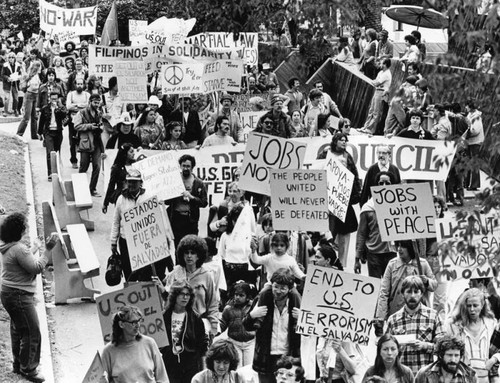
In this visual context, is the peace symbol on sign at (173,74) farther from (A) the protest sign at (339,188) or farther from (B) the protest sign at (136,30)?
(B) the protest sign at (136,30)

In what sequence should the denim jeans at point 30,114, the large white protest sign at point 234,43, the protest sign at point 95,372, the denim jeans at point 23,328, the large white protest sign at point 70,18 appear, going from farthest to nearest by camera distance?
the large white protest sign at point 70,18 < the denim jeans at point 30,114 < the large white protest sign at point 234,43 < the denim jeans at point 23,328 < the protest sign at point 95,372

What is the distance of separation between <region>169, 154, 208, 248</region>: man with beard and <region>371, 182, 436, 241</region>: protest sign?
109 inches

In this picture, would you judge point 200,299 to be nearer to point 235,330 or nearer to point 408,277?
point 235,330

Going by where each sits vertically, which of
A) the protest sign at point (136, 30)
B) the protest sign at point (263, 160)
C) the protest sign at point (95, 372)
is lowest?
the protest sign at point (136, 30)

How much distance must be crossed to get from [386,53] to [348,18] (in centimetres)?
1534

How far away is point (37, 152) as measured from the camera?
2494 centimetres

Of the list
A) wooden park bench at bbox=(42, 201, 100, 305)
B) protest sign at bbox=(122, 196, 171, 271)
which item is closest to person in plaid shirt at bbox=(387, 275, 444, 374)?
protest sign at bbox=(122, 196, 171, 271)

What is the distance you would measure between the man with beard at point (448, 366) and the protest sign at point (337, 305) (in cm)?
85

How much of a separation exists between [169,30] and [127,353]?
1849 centimetres

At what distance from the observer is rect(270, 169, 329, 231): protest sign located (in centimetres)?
1359

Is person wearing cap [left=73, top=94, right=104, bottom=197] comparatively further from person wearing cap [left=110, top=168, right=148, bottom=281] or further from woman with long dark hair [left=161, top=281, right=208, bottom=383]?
woman with long dark hair [left=161, top=281, right=208, bottom=383]

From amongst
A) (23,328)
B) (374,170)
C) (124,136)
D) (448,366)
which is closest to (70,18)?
(124,136)

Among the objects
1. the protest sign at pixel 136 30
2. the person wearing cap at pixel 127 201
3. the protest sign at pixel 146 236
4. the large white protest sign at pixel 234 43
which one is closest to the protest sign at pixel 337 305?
the protest sign at pixel 146 236

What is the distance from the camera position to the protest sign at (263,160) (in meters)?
14.8
